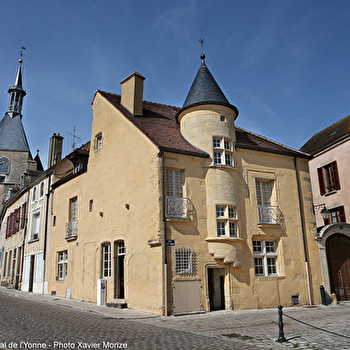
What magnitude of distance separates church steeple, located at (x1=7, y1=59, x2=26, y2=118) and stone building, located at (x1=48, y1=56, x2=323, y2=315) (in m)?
49.1

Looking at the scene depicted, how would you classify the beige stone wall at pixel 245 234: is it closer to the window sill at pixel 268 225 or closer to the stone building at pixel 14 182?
the window sill at pixel 268 225

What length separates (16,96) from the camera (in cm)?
6250

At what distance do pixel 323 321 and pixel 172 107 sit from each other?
41.7ft

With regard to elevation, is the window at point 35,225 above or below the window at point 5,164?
below

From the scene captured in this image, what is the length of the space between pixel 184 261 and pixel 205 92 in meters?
7.03

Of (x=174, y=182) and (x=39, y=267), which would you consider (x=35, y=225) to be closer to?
(x=39, y=267)

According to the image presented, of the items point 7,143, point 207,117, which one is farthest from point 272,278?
point 7,143

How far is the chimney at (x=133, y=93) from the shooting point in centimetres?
1634

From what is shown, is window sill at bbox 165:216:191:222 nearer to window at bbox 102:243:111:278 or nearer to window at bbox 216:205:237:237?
window at bbox 216:205:237:237

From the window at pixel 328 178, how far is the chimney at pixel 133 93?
474 inches

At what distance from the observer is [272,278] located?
45.9 ft

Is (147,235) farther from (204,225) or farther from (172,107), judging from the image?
(172,107)

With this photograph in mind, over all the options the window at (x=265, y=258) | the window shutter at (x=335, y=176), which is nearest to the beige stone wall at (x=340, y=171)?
the window shutter at (x=335, y=176)

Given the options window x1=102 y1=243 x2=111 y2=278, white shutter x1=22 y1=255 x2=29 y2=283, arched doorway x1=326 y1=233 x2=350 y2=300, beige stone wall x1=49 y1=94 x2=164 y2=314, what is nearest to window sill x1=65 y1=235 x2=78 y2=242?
beige stone wall x1=49 y1=94 x2=164 y2=314
